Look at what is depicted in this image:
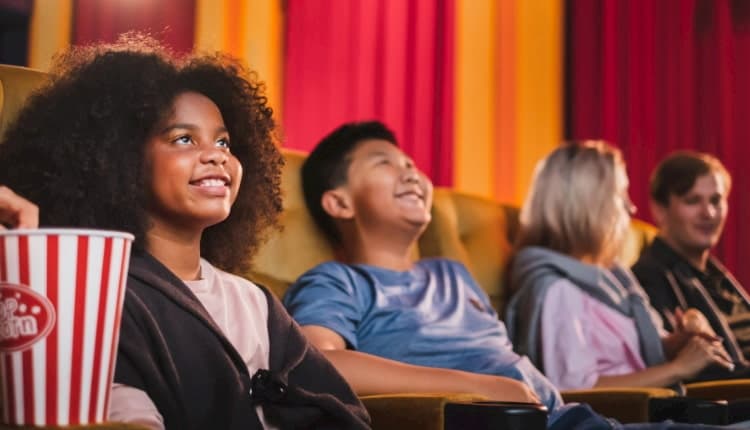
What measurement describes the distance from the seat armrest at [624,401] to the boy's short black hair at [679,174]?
114 cm

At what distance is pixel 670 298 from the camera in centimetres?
267

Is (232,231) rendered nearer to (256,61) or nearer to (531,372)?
(531,372)

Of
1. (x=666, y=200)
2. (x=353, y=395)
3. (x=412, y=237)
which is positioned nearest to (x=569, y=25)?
(x=666, y=200)

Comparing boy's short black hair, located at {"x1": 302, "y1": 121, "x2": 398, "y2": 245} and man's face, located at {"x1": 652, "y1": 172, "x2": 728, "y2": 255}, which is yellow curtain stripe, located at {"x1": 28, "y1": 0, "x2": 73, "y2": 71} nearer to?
boy's short black hair, located at {"x1": 302, "y1": 121, "x2": 398, "y2": 245}

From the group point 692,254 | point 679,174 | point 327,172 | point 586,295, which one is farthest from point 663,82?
point 327,172

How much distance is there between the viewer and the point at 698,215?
9.12ft

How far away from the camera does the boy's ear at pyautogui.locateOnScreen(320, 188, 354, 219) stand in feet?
6.63

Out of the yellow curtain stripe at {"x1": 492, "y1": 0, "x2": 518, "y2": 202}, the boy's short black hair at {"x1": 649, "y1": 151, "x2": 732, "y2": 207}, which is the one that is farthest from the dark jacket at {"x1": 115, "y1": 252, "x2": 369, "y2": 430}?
the yellow curtain stripe at {"x1": 492, "y1": 0, "x2": 518, "y2": 202}

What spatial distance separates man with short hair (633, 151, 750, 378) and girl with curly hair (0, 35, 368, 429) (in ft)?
5.26

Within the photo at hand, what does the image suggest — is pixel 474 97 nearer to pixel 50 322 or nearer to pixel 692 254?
pixel 692 254

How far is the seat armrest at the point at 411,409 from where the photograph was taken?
4.35 ft

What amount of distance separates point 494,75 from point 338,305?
201cm

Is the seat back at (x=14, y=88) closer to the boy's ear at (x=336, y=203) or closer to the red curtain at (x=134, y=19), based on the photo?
the boy's ear at (x=336, y=203)

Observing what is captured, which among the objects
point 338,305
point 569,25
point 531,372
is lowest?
point 531,372
